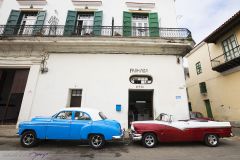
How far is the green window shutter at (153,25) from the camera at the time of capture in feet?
35.9

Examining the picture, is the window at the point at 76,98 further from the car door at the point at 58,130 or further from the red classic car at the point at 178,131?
the red classic car at the point at 178,131

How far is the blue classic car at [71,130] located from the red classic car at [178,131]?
107 centimetres

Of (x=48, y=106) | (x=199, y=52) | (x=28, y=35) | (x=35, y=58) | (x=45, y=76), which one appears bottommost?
(x=48, y=106)

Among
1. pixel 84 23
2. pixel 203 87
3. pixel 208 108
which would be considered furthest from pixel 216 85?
pixel 84 23

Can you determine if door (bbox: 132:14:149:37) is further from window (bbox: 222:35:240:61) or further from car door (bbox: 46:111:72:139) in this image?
car door (bbox: 46:111:72:139)

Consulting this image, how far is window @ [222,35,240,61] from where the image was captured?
1239 centimetres

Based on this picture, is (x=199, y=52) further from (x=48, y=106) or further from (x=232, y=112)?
(x=48, y=106)

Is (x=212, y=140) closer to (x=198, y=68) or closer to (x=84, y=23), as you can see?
(x=84, y=23)

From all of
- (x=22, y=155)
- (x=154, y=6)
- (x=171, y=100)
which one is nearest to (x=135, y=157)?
(x=22, y=155)

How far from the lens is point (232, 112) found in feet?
41.1

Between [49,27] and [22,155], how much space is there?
8.88m

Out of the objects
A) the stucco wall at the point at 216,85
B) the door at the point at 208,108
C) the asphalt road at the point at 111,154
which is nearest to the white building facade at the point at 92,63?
the asphalt road at the point at 111,154

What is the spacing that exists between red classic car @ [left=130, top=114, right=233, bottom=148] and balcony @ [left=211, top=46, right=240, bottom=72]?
7362mm

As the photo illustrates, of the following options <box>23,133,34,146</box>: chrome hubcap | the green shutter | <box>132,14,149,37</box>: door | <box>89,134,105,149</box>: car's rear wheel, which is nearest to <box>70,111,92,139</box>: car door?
<box>89,134,105,149</box>: car's rear wheel
